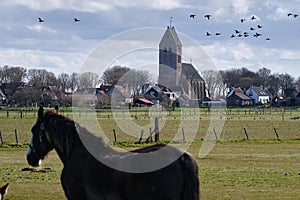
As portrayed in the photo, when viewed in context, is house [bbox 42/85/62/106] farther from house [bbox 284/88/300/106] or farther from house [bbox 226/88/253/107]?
house [bbox 284/88/300/106]

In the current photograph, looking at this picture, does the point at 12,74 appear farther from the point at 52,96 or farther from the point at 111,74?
the point at 111,74

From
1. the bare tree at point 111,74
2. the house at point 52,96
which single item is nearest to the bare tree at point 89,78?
the bare tree at point 111,74

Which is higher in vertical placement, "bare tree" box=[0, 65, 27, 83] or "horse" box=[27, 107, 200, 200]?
"bare tree" box=[0, 65, 27, 83]

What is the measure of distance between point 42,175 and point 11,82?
10630 centimetres

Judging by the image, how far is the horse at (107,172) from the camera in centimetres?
740

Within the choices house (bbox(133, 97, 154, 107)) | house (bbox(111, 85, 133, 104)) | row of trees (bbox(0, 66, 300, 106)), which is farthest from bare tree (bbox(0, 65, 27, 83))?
house (bbox(111, 85, 133, 104))

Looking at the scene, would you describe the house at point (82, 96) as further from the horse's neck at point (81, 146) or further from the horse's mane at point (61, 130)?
the horse's neck at point (81, 146)

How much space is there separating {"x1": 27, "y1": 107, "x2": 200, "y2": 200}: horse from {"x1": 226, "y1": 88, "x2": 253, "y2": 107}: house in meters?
124

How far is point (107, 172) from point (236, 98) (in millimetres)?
127589

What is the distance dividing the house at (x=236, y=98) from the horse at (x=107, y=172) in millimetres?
123942

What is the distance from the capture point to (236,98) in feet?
437

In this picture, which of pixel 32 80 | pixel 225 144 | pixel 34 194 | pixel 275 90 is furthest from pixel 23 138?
pixel 275 90

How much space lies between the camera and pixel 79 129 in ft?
28.9

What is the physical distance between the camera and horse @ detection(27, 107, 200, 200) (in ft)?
24.3
